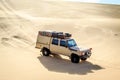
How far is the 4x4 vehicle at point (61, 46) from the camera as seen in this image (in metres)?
23.5

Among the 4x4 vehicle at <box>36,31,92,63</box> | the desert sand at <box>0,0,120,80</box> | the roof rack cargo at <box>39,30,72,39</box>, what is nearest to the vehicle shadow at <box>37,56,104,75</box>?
the desert sand at <box>0,0,120,80</box>

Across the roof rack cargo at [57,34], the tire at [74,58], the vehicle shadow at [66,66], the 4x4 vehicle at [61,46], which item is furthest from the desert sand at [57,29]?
the roof rack cargo at [57,34]

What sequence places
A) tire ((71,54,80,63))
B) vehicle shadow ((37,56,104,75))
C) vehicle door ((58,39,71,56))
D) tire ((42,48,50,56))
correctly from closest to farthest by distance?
vehicle shadow ((37,56,104,75))
tire ((71,54,80,63))
vehicle door ((58,39,71,56))
tire ((42,48,50,56))

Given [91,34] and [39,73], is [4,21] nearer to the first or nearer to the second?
[91,34]

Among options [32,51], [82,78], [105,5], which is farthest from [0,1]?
[82,78]

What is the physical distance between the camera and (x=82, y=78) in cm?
1988

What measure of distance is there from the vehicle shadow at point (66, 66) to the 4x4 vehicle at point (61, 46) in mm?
534

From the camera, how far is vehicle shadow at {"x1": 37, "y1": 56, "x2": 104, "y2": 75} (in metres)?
21.6

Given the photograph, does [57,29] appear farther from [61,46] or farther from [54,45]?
[61,46]

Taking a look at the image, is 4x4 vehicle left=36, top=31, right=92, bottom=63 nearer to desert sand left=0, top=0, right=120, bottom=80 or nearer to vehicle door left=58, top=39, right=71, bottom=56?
vehicle door left=58, top=39, right=71, bottom=56

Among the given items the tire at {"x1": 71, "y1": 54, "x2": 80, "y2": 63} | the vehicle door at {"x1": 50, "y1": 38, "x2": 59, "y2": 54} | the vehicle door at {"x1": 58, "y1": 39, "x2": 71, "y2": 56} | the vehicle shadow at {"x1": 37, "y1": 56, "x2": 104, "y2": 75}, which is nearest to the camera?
the vehicle shadow at {"x1": 37, "y1": 56, "x2": 104, "y2": 75}

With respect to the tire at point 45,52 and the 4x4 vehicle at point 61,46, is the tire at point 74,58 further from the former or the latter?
the tire at point 45,52

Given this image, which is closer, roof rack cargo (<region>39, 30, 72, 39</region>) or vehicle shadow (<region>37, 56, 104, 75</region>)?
vehicle shadow (<region>37, 56, 104, 75</region>)

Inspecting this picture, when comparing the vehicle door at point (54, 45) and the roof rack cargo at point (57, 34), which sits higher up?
the roof rack cargo at point (57, 34)
